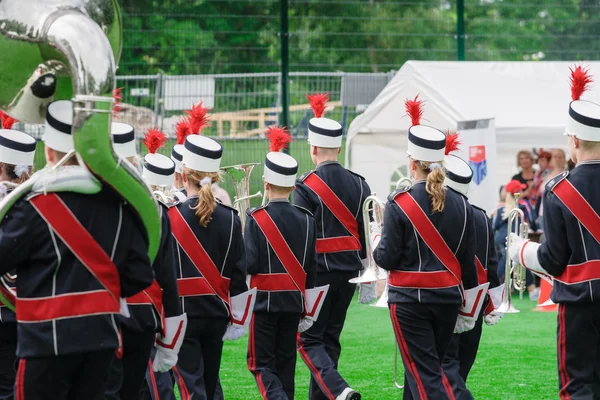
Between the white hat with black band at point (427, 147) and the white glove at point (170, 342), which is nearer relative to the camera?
the white glove at point (170, 342)

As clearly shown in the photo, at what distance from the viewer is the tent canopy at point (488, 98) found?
42.5 feet

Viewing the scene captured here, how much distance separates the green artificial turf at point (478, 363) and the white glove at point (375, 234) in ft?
3.92

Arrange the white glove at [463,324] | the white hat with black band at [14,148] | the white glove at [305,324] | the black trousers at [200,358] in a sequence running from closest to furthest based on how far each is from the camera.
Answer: the white hat with black band at [14,148]
the black trousers at [200,358]
the white glove at [463,324]
the white glove at [305,324]

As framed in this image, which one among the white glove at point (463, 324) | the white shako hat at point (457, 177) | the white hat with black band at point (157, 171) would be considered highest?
the white hat with black band at point (157, 171)

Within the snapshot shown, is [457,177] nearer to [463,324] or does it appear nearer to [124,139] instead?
[463,324]

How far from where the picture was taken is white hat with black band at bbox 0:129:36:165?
6211mm

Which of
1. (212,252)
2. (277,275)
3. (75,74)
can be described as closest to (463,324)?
(277,275)

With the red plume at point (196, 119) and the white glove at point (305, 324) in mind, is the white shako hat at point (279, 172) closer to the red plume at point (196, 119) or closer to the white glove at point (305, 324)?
the red plume at point (196, 119)

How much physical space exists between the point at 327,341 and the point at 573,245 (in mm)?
2557

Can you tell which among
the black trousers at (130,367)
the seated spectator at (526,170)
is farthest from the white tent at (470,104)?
the black trousers at (130,367)

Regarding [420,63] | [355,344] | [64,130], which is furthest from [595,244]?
[420,63]

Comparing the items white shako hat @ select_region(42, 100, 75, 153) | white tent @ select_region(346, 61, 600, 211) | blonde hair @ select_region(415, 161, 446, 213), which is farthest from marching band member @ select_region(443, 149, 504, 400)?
white tent @ select_region(346, 61, 600, 211)

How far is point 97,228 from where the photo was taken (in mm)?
4527

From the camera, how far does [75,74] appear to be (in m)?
4.27
